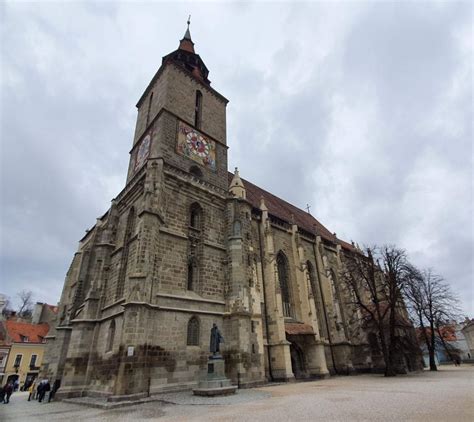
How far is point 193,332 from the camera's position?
47.1 feet

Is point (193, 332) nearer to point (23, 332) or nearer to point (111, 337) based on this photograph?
point (111, 337)

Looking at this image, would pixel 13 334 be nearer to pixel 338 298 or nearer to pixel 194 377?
pixel 194 377

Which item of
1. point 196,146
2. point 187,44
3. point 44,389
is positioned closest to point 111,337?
point 44,389

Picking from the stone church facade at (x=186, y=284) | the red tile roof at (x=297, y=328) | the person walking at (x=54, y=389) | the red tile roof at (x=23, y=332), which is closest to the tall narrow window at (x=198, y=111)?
the stone church facade at (x=186, y=284)

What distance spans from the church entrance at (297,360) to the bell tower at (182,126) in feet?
40.5

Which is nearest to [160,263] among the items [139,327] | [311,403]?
[139,327]

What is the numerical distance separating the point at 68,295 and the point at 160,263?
1222 centimetres

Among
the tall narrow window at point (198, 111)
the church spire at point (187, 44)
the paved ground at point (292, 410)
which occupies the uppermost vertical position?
the church spire at point (187, 44)

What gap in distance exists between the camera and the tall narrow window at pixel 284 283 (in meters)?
21.0

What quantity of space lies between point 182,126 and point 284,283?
552 inches

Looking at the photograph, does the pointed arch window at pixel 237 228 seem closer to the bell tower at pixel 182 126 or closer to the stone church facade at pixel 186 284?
the stone church facade at pixel 186 284

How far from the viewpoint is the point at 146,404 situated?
10.5m

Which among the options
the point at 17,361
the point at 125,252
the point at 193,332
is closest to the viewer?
the point at 193,332

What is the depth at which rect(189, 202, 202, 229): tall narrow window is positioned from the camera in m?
17.5
